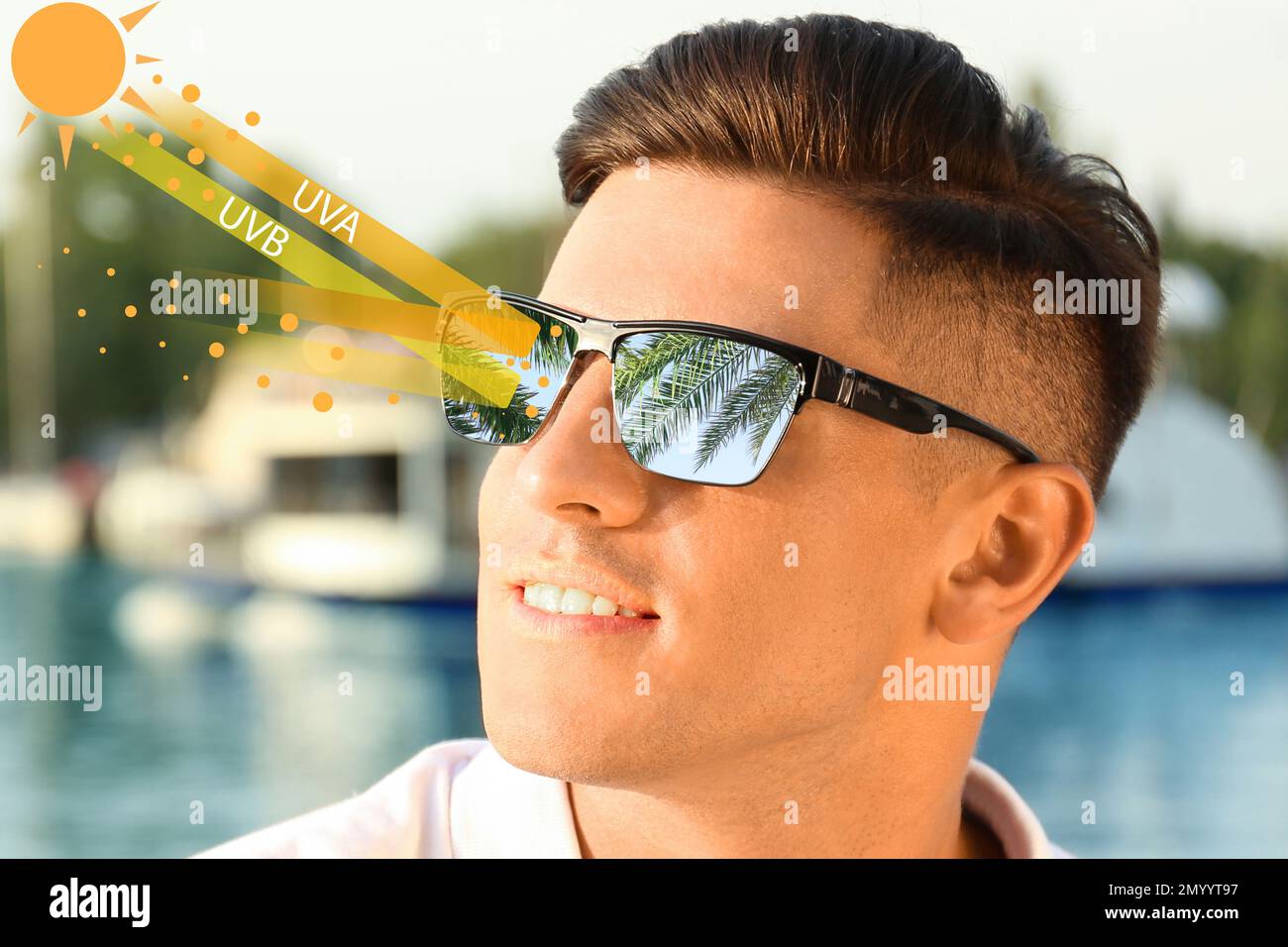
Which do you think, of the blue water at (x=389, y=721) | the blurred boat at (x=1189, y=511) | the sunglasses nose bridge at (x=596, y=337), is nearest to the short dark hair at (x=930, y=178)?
the sunglasses nose bridge at (x=596, y=337)

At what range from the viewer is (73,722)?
18.6 meters

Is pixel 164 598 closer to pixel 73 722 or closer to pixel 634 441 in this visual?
pixel 73 722

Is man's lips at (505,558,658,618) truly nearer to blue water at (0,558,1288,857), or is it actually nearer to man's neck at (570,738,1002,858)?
man's neck at (570,738,1002,858)

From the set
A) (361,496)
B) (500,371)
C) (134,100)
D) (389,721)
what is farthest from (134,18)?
(361,496)

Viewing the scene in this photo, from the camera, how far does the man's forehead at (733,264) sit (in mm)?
1675

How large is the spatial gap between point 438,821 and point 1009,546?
87cm

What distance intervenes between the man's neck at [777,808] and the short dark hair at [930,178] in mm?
418

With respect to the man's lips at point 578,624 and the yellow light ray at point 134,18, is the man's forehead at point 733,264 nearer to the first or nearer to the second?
the man's lips at point 578,624

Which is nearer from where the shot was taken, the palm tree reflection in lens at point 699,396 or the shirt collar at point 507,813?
the palm tree reflection in lens at point 699,396

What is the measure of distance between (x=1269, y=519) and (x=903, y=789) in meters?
19.6

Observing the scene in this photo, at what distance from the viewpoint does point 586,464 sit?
1.60m

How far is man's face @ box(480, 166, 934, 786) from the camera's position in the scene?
1.57 m

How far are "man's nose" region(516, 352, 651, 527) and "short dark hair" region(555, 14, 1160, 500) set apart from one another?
0.35 m
